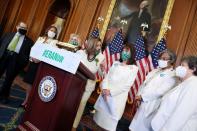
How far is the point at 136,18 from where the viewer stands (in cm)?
731

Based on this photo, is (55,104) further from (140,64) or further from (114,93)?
(140,64)

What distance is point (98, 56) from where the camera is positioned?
4910 millimetres

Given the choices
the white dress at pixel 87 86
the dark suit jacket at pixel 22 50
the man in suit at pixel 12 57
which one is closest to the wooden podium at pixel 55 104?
the white dress at pixel 87 86

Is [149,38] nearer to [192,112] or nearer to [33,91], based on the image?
[192,112]

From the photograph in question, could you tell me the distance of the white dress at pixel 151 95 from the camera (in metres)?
4.16

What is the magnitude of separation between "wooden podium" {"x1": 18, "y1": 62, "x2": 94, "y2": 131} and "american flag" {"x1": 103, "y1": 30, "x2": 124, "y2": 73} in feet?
13.1

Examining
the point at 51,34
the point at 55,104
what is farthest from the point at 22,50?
the point at 55,104

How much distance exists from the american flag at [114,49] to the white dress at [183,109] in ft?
12.0

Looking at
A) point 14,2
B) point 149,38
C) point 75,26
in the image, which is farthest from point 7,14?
point 149,38

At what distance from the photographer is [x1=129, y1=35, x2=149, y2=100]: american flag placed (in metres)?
6.27

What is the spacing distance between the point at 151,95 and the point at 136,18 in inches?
140

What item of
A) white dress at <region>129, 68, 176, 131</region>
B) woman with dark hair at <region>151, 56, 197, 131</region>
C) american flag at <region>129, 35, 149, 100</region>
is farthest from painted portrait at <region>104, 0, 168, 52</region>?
woman with dark hair at <region>151, 56, 197, 131</region>

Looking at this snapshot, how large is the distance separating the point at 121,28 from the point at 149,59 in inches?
54.1

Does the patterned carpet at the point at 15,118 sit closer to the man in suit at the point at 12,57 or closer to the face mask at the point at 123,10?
the man in suit at the point at 12,57
